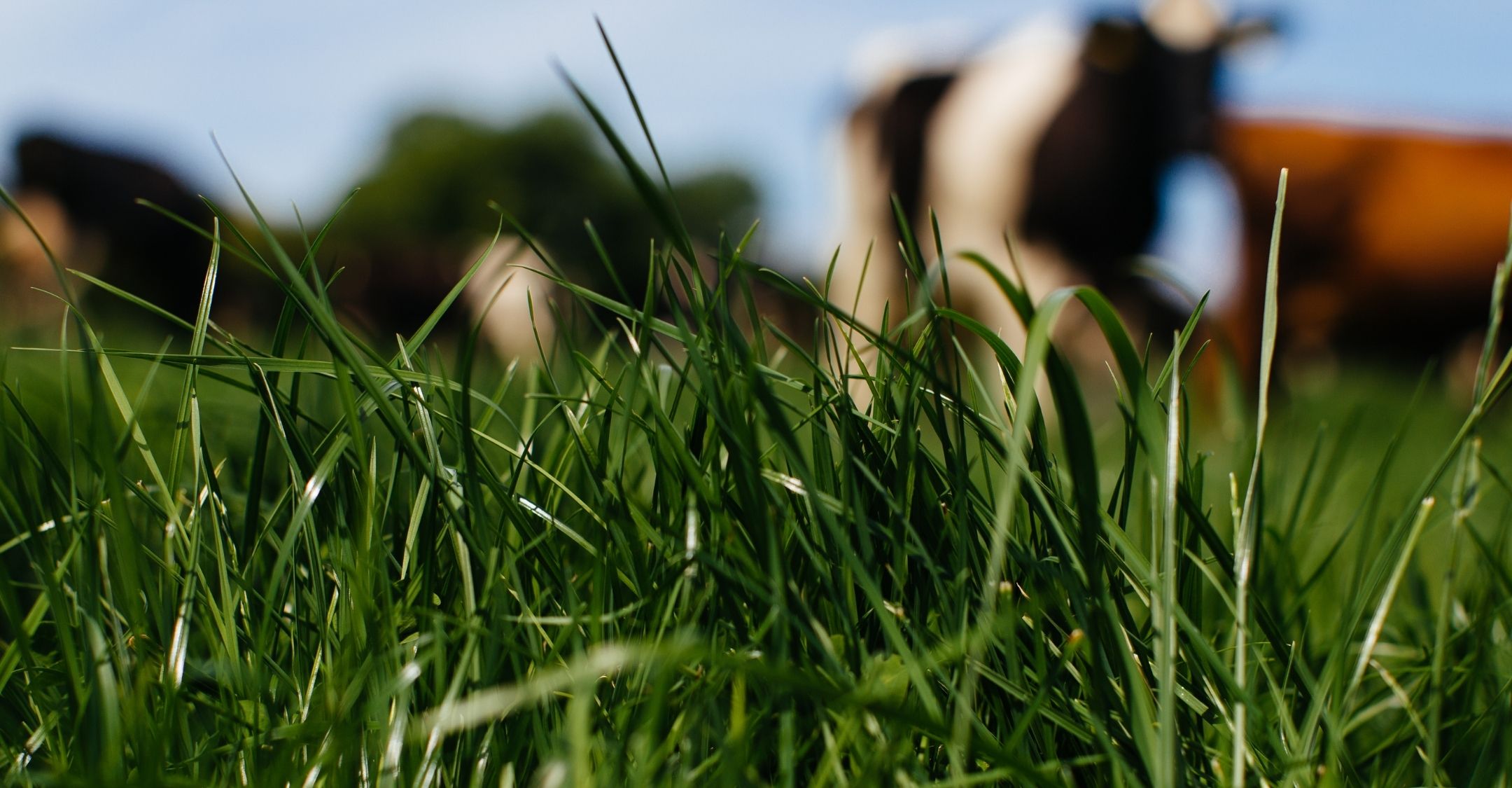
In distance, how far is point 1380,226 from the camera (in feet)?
20.0

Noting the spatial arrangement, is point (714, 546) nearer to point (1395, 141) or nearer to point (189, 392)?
point (189, 392)

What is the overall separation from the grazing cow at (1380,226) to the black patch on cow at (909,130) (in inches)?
61.9

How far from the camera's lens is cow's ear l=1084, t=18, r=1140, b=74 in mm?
4844

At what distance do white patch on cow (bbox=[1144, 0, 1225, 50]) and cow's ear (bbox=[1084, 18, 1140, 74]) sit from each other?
0.39 meters

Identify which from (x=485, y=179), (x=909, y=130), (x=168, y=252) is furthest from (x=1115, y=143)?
(x=485, y=179)

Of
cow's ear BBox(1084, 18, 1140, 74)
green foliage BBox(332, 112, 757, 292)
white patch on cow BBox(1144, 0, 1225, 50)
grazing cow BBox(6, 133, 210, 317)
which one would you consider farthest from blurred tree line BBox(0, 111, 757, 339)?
green foliage BBox(332, 112, 757, 292)

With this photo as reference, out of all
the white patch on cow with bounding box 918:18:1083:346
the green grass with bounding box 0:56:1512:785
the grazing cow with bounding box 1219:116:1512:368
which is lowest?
the grazing cow with bounding box 1219:116:1512:368

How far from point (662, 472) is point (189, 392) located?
176 millimetres

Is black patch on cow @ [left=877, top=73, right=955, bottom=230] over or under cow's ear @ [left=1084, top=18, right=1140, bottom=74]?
under

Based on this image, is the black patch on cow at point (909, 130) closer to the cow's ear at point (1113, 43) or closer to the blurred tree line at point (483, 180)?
the cow's ear at point (1113, 43)

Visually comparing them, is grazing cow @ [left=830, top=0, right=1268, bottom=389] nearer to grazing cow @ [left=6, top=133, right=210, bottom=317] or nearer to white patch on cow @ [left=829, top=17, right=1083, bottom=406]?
white patch on cow @ [left=829, top=17, right=1083, bottom=406]

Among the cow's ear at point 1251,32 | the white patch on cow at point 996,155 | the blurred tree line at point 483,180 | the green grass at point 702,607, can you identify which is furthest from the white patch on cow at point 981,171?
the blurred tree line at point 483,180

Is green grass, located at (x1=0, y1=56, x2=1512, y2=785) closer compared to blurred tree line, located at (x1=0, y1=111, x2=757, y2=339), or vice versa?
green grass, located at (x1=0, y1=56, x2=1512, y2=785)

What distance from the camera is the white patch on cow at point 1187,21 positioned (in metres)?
5.37
